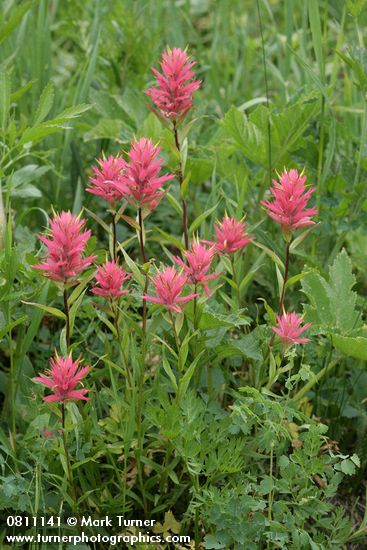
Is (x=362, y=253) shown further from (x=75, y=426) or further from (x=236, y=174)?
(x=75, y=426)

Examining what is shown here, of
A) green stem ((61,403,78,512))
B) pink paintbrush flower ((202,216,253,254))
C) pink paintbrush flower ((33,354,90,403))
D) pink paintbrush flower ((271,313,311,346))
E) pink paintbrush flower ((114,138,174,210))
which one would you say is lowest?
green stem ((61,403,78,512))

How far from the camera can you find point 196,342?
1791 mm

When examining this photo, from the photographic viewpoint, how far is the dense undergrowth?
5.47 feet

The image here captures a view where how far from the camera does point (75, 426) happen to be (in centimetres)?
160

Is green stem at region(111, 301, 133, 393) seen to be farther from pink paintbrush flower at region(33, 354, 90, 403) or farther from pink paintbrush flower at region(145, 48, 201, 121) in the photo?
pink paintbrush flower at region(145, 48, 201, 121)

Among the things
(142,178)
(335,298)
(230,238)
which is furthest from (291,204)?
(335,298)

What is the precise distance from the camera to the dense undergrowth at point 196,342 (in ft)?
5.47

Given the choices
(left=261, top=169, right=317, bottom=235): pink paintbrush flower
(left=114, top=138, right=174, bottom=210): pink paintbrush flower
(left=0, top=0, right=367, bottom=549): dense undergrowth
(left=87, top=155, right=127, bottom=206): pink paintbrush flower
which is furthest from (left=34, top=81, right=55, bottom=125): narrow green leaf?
(left=261, top=169, right=317, bottom=235): pink paintbrush flower

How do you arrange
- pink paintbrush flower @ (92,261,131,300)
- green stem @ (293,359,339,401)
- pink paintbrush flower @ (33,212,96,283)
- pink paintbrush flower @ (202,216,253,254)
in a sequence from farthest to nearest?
green stem @ (293,359,339,401) < pink paintbrush flower @ (202,216,253,254) < pink paintbrush flower @ (92,261,131,300) < pink paintbrush flower @ (33,212,96,283)

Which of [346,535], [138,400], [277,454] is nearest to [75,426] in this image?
[138,400]

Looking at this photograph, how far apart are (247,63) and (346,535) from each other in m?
1.99

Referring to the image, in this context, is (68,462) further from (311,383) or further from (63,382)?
(311,383)

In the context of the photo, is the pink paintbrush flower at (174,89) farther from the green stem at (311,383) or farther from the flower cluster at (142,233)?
the green stem at (311,383)

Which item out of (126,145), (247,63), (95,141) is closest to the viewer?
(126,145)
